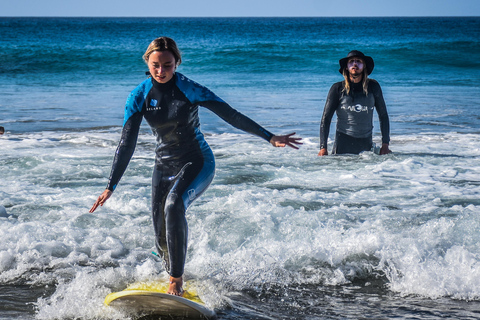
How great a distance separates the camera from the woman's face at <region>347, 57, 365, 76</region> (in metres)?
7.47

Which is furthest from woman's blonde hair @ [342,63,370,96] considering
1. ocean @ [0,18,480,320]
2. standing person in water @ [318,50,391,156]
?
ocean @ [0,18,480,320]

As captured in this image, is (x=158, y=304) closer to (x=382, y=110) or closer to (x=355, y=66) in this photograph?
(x=355, y=66)

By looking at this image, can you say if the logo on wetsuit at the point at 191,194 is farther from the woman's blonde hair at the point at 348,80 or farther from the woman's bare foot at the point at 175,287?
the woman's blonde hair at the point at 348,80

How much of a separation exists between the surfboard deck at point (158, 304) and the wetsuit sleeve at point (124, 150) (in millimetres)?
747

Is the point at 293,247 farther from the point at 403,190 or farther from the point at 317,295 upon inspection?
the point at 403,190

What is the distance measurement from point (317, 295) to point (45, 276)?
2.14m

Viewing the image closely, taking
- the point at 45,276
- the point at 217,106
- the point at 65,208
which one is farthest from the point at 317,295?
the point at 65,208

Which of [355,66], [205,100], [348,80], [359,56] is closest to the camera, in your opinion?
[205,100]

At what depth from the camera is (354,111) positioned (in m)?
7.89

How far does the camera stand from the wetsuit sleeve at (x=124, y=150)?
13.1 ft

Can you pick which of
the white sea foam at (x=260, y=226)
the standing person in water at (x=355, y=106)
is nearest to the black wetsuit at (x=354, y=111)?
the standing person in water at (x=355, y=106)

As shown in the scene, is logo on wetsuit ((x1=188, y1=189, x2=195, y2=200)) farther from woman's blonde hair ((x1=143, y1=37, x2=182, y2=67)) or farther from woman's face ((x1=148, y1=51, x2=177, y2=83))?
woman's blonde hair ((x1=143, y1=37, x2=182, y2=67))

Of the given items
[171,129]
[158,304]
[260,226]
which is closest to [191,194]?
[171,129]

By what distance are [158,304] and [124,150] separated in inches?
42.2
